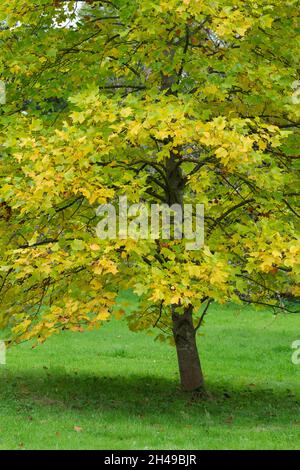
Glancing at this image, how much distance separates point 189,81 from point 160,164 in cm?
130

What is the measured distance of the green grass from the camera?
1018 centimetres

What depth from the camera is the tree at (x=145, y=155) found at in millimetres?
9961

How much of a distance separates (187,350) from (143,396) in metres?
1.12

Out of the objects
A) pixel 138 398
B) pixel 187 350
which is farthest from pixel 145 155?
pixel 138 398

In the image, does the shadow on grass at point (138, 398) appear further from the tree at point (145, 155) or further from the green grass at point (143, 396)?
the tree at point (145, 155)

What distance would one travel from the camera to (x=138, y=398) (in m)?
13.5

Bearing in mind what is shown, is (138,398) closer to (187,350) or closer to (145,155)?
(187,350)

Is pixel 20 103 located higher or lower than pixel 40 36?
lower

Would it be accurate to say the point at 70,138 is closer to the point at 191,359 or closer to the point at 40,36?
the point at 40,36

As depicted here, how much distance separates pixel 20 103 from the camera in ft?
42.3

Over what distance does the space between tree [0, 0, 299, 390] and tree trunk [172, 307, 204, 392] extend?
2 cm

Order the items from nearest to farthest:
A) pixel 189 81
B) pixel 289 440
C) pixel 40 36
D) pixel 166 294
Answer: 1. pixel 166 294
2. pixel 289 440
3. pixel 189 81
4. pixel 40 36

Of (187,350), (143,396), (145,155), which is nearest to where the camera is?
(145,155)

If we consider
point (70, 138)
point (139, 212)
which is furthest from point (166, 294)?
point (70, 138)
